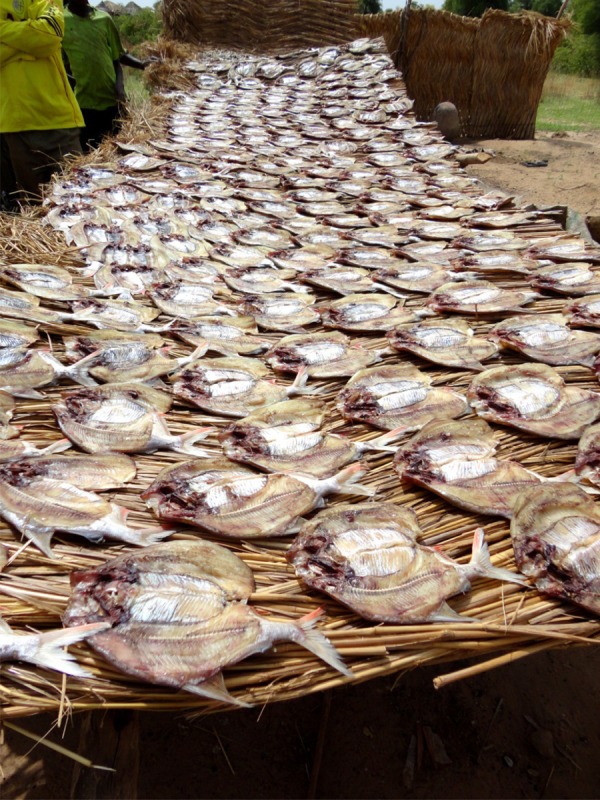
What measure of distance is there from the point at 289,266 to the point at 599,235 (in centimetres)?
456

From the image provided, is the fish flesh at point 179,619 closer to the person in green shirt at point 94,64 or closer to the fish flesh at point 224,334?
the fish flesh at point 224,334

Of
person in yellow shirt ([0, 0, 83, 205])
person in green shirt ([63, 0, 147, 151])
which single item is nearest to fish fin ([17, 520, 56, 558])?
person in yellow shirt ([0, 0, 83, 205])

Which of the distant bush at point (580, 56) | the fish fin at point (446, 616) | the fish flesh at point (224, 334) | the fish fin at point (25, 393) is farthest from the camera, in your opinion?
the distant bush at point (580, 56)

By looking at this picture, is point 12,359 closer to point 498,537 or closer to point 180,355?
point 180,355

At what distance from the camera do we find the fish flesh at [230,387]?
2350mm

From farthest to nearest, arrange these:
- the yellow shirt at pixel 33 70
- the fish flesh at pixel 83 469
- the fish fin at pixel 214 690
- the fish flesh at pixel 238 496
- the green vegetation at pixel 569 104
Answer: the green vegetation at pixel 569 104 → the yellow shirt at pixel 33 70 → the fish flesh at pixel 83 469 → the fish flesh at pixel 238 496 → the fish fin at pixel 214 690

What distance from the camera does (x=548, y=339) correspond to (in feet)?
8.98

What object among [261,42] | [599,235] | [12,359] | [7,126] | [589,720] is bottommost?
[589,720]

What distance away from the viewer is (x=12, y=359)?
2.50m

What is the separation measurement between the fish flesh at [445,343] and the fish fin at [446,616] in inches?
53.3

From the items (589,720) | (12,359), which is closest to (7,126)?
(12,359)

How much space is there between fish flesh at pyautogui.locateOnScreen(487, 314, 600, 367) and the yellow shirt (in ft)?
17.8

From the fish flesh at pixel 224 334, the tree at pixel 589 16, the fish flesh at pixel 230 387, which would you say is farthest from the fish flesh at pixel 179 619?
the tree at pixel 589 16

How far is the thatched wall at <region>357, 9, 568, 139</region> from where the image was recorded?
12938 mm
